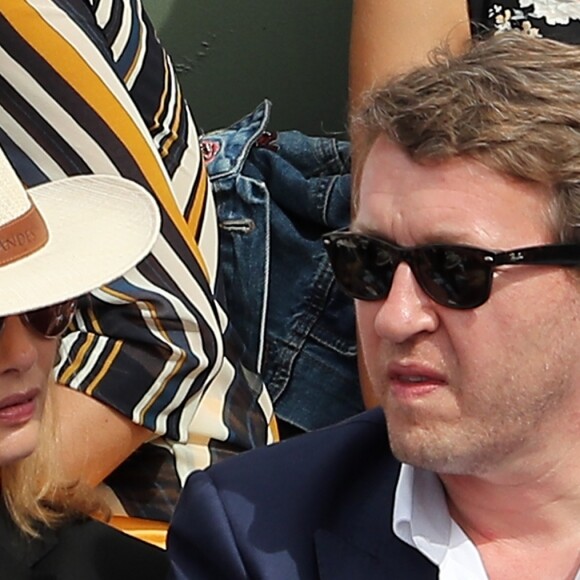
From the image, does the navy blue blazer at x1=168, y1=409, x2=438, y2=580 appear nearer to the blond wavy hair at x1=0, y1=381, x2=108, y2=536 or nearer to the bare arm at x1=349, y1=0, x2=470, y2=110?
the blond wavy hair at x1=0, y1=381, x2=108, y2=536

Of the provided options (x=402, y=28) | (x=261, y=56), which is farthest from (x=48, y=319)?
(x=261, y=56)

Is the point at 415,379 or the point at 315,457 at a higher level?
the point at 415,379

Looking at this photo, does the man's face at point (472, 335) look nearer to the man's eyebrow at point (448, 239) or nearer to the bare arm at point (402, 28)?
the man's eyebrow at point (448, 239)

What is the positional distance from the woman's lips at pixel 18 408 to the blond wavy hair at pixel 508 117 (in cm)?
55

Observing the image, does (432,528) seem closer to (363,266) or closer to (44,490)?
(363,266)

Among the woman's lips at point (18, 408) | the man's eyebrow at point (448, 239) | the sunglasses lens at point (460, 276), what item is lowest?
the woman's lips at point (18, 408)

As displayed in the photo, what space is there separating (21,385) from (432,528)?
0.53 metres

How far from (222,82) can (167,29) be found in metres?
0.18

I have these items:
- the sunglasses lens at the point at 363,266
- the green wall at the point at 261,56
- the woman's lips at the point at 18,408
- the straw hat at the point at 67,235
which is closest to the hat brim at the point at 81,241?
the straw hat at the point at 67,235

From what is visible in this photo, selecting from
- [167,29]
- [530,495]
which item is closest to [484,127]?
[530,495]

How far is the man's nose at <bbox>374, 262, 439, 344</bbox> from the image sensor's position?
1544 mm

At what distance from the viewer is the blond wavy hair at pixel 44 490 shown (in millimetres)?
1912

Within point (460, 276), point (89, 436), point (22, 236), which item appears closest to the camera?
point (460, 276)

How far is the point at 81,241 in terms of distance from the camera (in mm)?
1764
